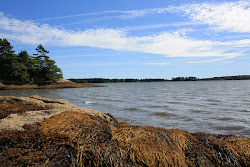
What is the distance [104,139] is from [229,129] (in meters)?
6.48

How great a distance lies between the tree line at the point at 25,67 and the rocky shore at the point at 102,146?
174 ft

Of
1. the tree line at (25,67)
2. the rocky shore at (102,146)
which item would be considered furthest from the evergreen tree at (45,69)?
the rocky shore at (102,146)

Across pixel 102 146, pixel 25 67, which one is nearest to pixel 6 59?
pixel 25 67

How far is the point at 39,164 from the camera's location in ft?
9.80

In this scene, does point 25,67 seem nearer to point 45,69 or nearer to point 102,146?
point 45,69

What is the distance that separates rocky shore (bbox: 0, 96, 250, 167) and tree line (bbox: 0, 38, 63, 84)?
52.9 m

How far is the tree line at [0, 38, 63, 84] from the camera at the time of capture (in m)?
50.4

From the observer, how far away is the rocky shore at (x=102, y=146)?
321 centimetres

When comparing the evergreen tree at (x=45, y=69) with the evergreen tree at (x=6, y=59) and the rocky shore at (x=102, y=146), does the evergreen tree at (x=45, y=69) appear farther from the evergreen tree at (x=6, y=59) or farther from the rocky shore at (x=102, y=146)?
the rocky shore at (x=102, y=146)

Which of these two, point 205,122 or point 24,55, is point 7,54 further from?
point 205,122

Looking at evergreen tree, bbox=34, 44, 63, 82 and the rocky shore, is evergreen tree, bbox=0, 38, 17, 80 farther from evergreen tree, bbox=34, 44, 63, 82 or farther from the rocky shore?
the rocky shore

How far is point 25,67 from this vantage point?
174 ft

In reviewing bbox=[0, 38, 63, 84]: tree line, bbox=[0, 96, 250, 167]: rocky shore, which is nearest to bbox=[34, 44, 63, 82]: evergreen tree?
bbox=[0, 38, 63, 84]: tree line

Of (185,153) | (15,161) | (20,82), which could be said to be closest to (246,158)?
(185,153)
